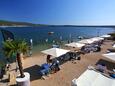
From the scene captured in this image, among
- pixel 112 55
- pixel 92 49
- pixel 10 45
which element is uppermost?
pixel 10 45

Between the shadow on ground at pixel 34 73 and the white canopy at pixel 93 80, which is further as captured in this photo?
the shadow on ground at pixel 34 73

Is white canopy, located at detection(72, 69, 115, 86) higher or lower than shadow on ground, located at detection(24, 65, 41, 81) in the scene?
higher

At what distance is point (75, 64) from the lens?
1574 centimetres

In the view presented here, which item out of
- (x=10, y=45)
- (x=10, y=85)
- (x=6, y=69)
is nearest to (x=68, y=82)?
(x=10, y=85)

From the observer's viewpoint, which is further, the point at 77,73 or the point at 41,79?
the point at 77,73

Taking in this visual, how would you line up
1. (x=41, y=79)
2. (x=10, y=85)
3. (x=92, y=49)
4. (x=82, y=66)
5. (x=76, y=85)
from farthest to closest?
(x=92, y=49)
(x=82, y=66)
(x=41, y=79)
(x=10, y=85)
(x=76, y=85)

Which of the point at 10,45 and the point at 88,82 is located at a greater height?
the point at 10,45

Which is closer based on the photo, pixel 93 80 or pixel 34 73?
pixel 93 80

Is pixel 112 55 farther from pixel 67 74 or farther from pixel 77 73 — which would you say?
pixel 67 74

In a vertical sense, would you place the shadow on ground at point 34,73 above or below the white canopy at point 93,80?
below

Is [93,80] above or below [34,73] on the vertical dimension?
above

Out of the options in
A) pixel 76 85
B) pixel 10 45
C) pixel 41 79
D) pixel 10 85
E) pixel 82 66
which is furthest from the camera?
pixel 82 66

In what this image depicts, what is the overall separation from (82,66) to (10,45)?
809 cm

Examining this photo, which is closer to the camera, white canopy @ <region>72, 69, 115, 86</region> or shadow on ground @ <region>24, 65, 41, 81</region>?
white canopy @ <region>72, 69, 115, 86</region>
